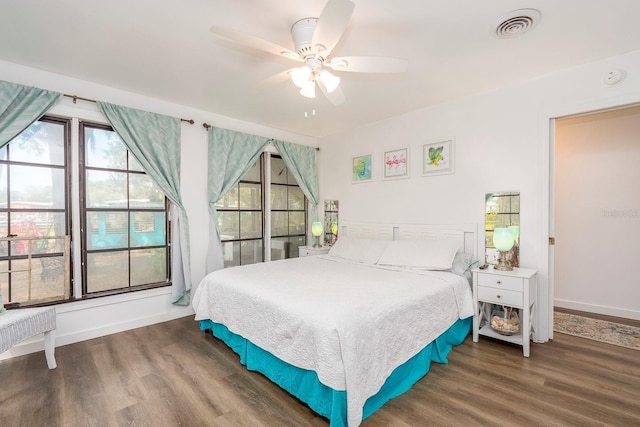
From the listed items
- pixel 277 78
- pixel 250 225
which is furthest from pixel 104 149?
pixel 277 78

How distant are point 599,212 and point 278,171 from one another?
162 inches

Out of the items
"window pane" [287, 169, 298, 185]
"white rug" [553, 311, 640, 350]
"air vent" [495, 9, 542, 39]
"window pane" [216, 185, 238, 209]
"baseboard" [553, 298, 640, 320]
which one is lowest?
"white rug" [553, 311, 640, 350]

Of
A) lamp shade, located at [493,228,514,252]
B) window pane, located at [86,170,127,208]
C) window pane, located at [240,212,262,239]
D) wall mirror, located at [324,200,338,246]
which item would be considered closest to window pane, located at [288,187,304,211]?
wall mirror, located at [324,200,338,246]

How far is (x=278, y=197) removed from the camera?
4594 mm

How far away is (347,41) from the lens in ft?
7.13

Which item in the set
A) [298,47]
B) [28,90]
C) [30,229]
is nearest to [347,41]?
[298,47]

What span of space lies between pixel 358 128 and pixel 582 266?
10.9ft

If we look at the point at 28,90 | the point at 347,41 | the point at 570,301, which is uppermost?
the point at 347,41

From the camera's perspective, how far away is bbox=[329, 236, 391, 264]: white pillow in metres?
3.49

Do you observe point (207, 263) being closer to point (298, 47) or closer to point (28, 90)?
point (28, 90)

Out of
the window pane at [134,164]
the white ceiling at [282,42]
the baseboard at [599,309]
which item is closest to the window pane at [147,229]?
the window pane at [134,164]

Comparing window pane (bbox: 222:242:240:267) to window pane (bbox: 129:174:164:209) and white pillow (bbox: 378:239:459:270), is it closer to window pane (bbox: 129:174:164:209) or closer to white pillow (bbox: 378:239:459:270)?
window pane (bbox: 129:174:164:209)

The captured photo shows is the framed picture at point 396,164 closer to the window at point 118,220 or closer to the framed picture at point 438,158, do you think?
the framed picture at point 438,158

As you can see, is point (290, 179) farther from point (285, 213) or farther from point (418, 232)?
point (418, 232)
